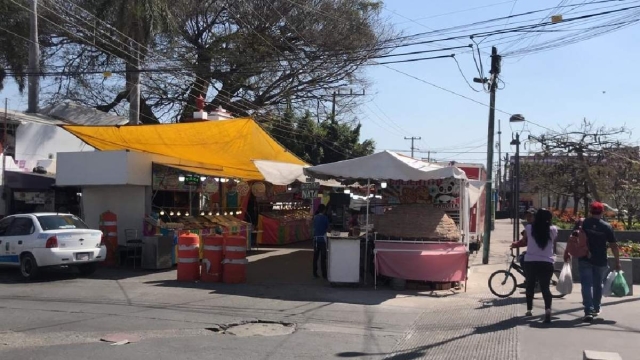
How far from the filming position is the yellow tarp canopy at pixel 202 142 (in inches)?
741

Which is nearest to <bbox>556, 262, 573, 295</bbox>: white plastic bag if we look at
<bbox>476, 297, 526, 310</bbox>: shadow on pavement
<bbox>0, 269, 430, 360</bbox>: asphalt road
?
<bbox>476, 297, 526, 310</bbox>: shadow on pavement

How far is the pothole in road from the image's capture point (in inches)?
358

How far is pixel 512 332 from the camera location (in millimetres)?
9055

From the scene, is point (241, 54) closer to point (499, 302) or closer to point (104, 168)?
point (104, 168)

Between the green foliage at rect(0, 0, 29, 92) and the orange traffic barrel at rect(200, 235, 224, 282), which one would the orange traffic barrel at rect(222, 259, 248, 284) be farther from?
the green foliage at rect(0, 0, 29, 92)

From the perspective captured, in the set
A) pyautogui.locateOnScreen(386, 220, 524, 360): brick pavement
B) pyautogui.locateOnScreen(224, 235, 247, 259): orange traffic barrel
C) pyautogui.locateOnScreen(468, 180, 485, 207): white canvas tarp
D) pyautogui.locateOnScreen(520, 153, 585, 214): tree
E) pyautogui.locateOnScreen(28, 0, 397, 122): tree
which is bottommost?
pyautogui.locateOnScreen(386, 220, 524, 360): brick pavement

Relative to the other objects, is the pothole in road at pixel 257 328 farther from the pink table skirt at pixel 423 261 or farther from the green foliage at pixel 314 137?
the green foliage at pixel 314 137

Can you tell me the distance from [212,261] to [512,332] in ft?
24.5

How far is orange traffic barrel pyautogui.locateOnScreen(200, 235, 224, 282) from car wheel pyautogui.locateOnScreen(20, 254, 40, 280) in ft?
12.8

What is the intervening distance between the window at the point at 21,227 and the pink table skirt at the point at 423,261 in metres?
8.24

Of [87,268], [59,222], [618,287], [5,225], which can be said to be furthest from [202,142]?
[618,287]

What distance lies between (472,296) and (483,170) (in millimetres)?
15610

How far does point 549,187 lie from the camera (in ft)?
94.9

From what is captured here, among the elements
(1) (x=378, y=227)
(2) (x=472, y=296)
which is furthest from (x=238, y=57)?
(2) (x=472, y=296)
